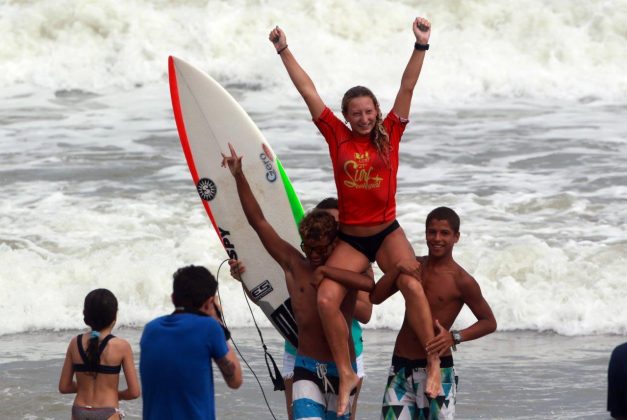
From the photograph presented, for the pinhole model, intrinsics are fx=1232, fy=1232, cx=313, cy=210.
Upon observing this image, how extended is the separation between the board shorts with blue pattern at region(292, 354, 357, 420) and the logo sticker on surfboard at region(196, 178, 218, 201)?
1.67 meters

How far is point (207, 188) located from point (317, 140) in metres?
8.68

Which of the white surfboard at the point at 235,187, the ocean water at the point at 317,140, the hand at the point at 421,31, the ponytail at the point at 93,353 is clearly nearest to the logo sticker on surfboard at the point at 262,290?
the white surfboard at the point at 235,187

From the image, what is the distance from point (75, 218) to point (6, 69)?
707cm

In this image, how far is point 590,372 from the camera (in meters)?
7.91

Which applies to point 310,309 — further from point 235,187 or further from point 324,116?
point 235,187

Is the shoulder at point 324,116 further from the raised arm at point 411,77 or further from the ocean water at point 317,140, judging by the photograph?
the ocean water at point 317,140

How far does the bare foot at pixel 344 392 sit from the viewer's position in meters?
5.01

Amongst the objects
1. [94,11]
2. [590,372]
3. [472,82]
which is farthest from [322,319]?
[94,11]

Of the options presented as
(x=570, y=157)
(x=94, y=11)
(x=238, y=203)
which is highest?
(x=94, y=11)

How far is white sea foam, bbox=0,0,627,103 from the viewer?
59.3 feet

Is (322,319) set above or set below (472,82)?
below

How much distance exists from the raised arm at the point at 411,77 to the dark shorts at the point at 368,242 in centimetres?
54

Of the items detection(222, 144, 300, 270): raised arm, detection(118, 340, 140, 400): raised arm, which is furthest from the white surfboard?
detection(118, 340, 140, 400): raised arm

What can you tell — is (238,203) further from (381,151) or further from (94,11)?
(94,11)
